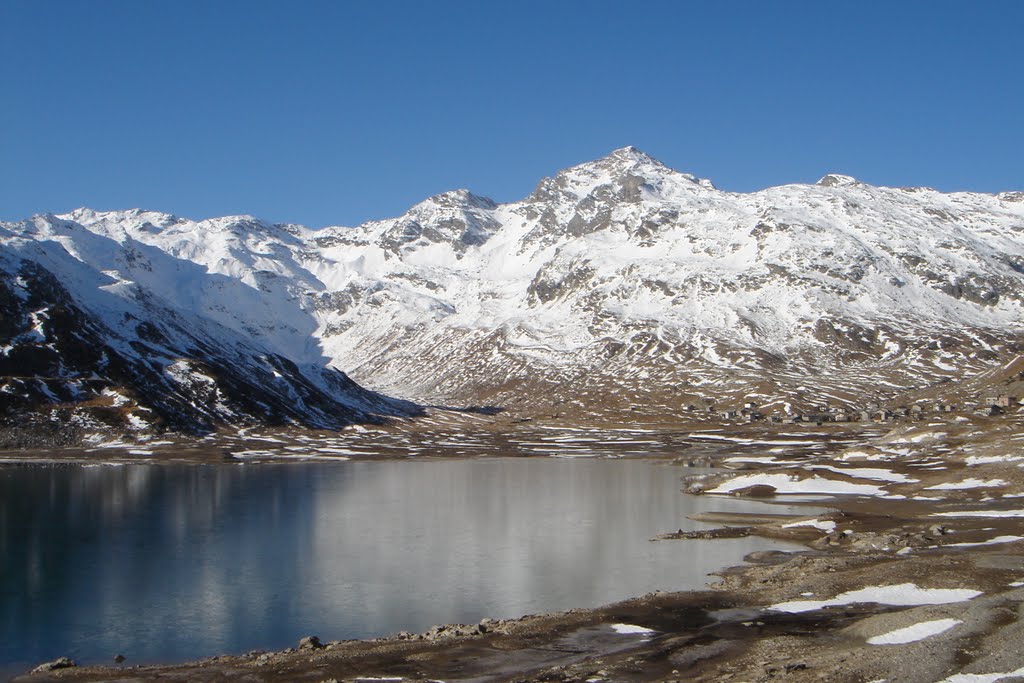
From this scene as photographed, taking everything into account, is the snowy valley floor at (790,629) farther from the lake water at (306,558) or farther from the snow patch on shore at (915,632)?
the lake water at (306,558)

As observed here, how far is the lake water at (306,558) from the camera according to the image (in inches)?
1772

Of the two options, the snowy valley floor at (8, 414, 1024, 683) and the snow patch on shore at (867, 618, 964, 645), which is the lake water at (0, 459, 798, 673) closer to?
the snowy valley floor at (8, 414, 1024, 683)

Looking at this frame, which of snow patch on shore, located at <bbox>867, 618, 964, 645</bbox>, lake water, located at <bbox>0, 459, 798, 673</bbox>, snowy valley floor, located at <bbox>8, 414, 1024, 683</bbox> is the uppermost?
snow patch on shore, located at <bbox>867, 618, 964, 645</bbox>

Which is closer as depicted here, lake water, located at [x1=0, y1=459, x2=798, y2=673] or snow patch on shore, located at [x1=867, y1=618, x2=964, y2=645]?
snow patch on shore, located at [x1=867, y1=618, x2=964, y2=645]

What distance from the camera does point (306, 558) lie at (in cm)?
6412

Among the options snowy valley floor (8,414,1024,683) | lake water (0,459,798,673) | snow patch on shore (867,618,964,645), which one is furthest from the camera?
lake water (0,459,798,673)

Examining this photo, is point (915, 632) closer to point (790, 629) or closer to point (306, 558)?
point (790, 629)

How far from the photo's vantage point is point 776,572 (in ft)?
176

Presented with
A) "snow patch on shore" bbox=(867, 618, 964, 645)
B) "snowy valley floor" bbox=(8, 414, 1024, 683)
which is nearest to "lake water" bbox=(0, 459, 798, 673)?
"snowy valley floor" bbox=(8, 414, 1024, 683)

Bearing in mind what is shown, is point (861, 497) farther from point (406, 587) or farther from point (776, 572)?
point (406, 587)

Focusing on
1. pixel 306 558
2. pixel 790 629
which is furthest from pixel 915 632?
Result: pixel 306 558

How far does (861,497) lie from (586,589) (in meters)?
48.9

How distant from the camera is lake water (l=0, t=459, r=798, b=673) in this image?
1772 inches

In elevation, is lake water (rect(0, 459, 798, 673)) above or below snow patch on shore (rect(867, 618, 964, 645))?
below
